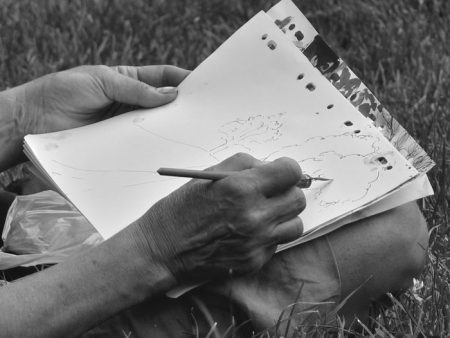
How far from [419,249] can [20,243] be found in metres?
0.78

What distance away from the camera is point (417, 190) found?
6.12 ft

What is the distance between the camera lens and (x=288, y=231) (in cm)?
174

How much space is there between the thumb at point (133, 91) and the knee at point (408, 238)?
533 millimetres

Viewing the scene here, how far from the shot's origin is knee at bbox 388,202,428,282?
6.18 ft

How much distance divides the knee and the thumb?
53 cm

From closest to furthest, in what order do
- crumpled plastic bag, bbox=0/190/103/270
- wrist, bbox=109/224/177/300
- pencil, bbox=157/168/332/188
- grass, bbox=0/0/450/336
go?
pencil, bbox=157/168/332/188, wrist, bbox=109/224/177/300, crumpled plastic bag, bbox=0/190/103/270, grass, bbox=0/0/450/336

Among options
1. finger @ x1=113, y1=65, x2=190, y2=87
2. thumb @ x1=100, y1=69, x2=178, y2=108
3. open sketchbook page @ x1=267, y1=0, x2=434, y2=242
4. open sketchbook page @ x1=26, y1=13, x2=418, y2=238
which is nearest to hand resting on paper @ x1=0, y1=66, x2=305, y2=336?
open sketchbook page @ x1=26, y1=13, x2=418, y2=238

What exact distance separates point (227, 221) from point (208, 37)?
6.82 ft

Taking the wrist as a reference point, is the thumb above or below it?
above

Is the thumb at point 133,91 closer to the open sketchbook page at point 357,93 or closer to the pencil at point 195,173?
the open sketchbook page at point 357,93

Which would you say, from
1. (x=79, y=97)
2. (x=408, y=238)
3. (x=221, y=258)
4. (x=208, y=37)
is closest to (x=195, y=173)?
(x=221, y=258)

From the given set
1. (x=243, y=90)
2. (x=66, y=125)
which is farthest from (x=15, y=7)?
(x=243, y=90)

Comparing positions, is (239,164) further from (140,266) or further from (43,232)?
(43,232)

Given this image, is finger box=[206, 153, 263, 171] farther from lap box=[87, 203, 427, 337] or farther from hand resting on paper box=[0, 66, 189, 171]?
hand resting on paper box=[0, 66, 189, 171]
